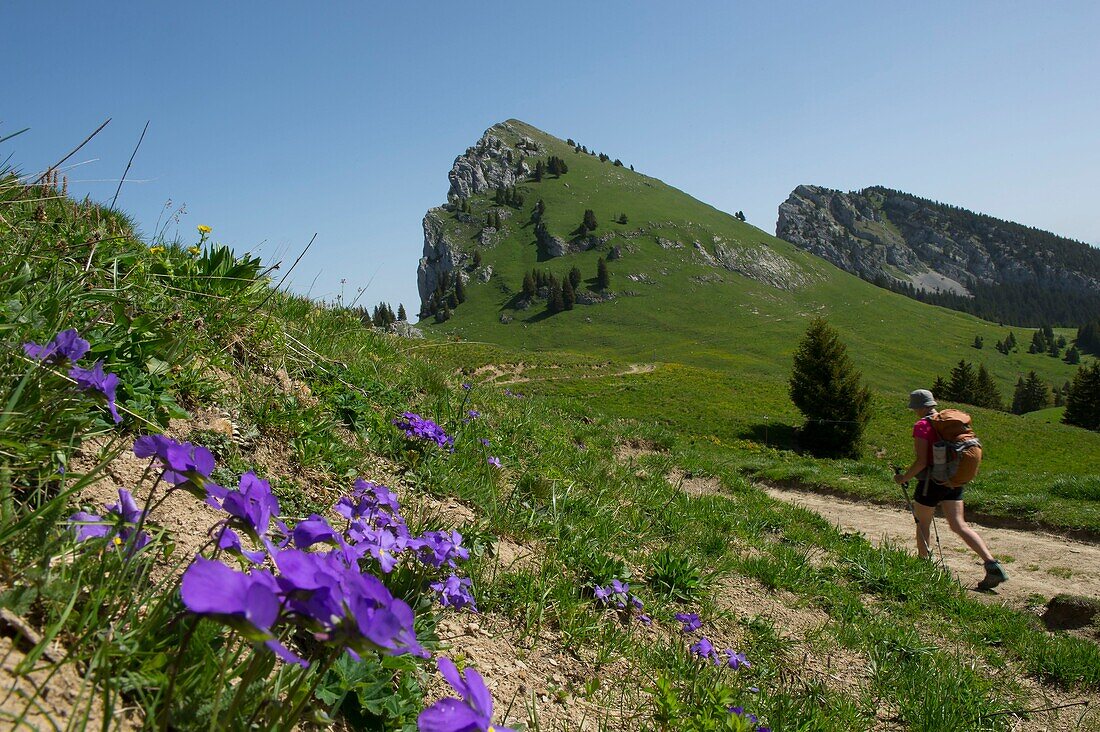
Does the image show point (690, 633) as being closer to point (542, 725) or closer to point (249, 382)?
point (542, 725)

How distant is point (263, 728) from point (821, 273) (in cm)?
19422

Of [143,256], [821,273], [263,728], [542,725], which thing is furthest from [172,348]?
[821,273]

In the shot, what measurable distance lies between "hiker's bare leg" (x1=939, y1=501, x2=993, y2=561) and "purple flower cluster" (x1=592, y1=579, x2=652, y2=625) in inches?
321

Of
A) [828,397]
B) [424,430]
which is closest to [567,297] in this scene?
[828,397]

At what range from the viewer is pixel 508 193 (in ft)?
627

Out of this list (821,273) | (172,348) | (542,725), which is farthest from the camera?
(821,273)

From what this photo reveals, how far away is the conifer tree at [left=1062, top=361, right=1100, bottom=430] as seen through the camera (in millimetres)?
68812

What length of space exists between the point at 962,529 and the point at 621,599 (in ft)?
28.0

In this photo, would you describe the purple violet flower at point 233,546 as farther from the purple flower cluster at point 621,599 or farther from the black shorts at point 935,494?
the black shorts at point 935,494

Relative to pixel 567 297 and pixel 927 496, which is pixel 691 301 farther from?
pixel 927 496

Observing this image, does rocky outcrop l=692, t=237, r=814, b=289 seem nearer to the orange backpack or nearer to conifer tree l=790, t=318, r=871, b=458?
conifer tree l=790, t=318, r=871, b=458

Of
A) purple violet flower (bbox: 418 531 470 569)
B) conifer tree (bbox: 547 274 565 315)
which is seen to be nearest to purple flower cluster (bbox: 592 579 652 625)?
purple violet flower (bbox: 418 531 470 569)

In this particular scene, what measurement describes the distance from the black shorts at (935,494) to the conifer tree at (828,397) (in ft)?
84.8

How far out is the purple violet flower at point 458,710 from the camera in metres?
0.84
